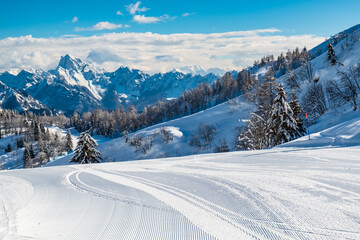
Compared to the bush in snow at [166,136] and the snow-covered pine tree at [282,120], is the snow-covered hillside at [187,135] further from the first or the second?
the snow-covered pine tree at [282,120]

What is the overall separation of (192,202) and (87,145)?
2489 centimetres

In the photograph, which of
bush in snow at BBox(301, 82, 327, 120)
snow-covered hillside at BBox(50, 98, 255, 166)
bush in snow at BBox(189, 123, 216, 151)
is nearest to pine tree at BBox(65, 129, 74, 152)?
snow-covered hillside at BBox(50, 98, 255, 166)

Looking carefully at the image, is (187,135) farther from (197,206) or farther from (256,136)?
(197,206)

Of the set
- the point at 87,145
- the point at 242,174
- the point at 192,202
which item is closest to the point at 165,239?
the point at 192,202

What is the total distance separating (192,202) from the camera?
5.50 meters

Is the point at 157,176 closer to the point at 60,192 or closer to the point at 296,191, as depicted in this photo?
the point at 60,192

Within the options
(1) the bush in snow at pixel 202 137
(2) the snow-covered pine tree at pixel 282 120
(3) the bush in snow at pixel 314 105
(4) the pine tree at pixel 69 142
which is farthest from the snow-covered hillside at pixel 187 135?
(4) the pine tree at pixel 69 142

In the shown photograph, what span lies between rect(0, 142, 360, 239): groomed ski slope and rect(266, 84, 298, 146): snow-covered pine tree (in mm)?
16465

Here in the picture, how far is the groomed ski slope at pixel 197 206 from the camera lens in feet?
13.4

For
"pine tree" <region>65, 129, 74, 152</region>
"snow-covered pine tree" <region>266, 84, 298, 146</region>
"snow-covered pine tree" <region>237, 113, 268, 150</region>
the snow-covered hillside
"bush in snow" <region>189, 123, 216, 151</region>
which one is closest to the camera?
"snow-covered pine tree" <region>266, 84, 298, 146</region>

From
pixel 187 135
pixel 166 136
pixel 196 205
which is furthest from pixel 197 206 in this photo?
pixel 187 135

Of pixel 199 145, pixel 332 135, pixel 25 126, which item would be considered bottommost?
pixel 199 145

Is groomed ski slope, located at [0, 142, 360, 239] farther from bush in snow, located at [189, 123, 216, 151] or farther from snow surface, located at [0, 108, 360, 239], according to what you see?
bush in snow, located at [189, 123, 216, 151]

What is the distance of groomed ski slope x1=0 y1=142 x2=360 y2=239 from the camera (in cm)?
409
